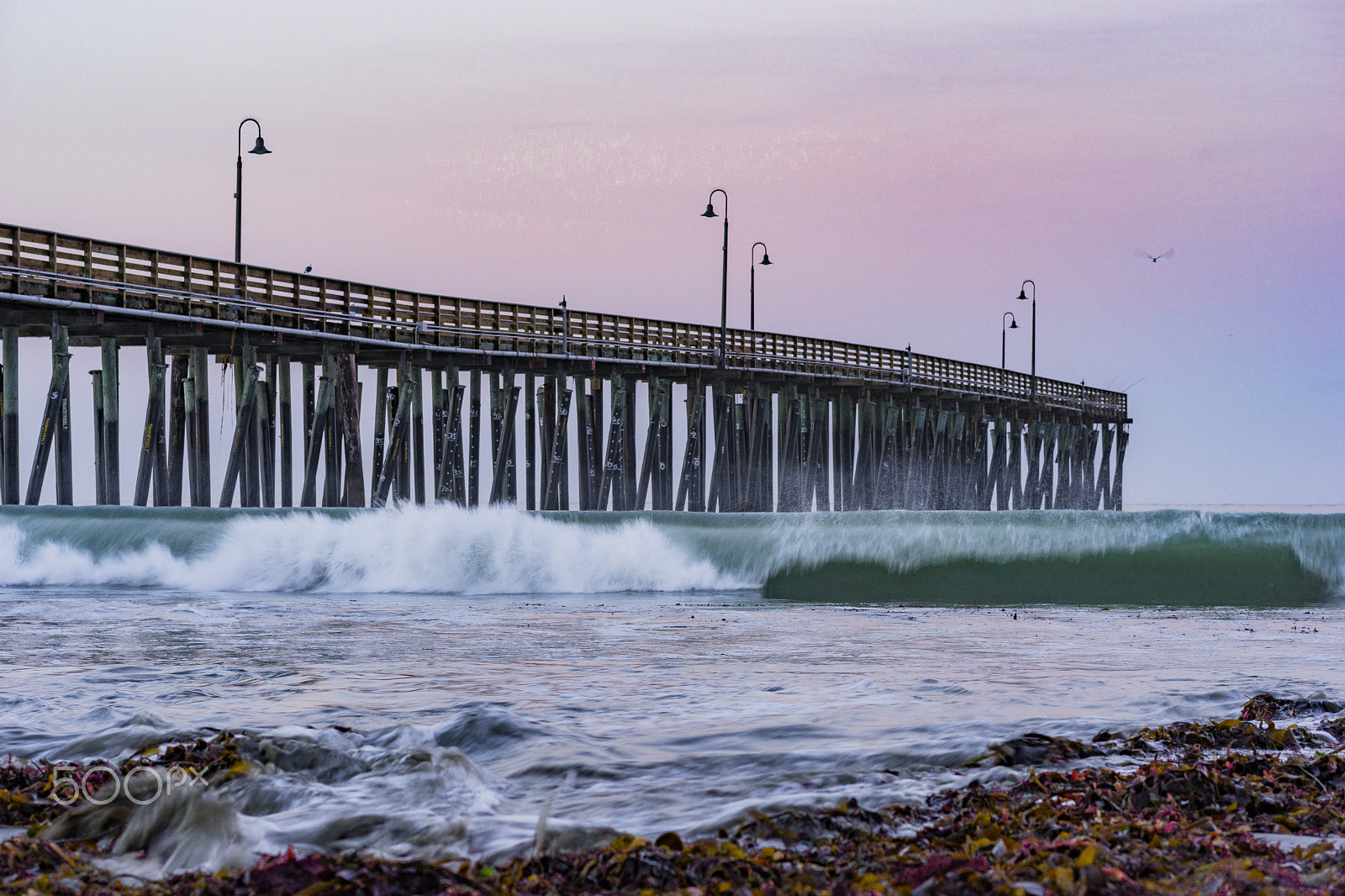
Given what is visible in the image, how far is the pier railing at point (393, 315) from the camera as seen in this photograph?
22703 mm

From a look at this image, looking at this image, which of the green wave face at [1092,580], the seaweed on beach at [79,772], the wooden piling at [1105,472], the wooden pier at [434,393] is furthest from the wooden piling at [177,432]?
the wooden piling at [1105,472]

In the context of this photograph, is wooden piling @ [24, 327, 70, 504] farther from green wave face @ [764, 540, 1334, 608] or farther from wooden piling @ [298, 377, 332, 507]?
green wave face @ [764, 540, 1334, 608]

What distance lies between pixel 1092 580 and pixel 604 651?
10.9 meters

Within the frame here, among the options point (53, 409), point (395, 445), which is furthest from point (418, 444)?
point (53, 409)

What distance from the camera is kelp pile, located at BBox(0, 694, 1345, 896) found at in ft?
11.6

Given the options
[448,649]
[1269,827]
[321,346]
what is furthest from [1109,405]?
[1269,827]

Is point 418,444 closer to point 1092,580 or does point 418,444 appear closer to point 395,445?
point 395,445

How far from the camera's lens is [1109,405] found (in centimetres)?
6712

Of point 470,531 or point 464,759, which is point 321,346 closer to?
point 470,531

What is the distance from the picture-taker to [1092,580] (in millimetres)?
18609

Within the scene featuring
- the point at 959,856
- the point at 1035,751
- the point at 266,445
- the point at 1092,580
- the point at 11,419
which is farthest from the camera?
the point at 266,445

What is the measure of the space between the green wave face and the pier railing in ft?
38.8

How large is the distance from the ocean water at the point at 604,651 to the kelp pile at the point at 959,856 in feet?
0.90

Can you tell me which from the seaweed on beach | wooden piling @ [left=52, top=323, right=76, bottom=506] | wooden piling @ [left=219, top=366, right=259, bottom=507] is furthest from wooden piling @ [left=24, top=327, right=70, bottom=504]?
the seaweed on beach
